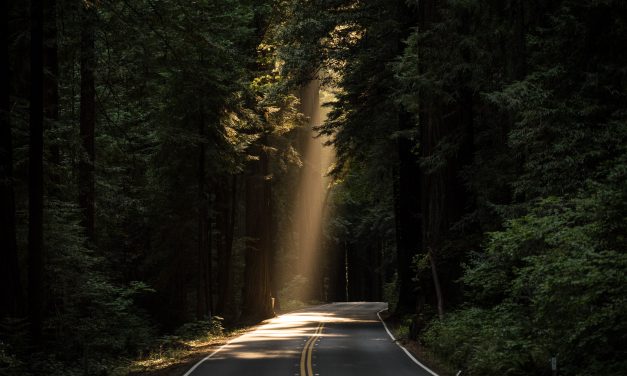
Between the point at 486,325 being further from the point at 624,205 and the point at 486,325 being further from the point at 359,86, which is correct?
the point at 359,86

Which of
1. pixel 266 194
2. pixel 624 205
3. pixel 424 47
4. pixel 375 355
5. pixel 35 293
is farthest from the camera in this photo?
pixel 266 194

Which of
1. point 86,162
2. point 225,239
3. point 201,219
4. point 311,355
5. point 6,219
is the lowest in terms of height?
point 311,355

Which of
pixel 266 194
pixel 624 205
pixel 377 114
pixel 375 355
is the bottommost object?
pixel 375 355

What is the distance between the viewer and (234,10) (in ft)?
94.5

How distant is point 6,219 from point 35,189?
88 cm

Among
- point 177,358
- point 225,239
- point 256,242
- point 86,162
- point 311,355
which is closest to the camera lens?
point 311,355

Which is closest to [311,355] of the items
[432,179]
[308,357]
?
[308,357]

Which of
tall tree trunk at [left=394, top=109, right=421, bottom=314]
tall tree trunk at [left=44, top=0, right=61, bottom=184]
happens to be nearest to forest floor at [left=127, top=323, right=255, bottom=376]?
tall tree trunk at [left=44, top=0, right=61, bottom=184]

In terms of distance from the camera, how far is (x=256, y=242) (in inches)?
1391

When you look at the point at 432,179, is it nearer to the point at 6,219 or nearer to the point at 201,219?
the point at 201,219

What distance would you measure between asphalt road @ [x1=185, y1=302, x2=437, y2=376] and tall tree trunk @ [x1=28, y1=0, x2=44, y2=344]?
384 cm

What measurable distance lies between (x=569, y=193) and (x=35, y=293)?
40.1 ft

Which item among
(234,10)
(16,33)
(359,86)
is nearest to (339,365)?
(16,33)

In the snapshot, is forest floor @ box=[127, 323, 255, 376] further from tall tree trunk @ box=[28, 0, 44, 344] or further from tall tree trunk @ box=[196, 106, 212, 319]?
tall tree trunk @ box=[28, 0, 44, 344]
